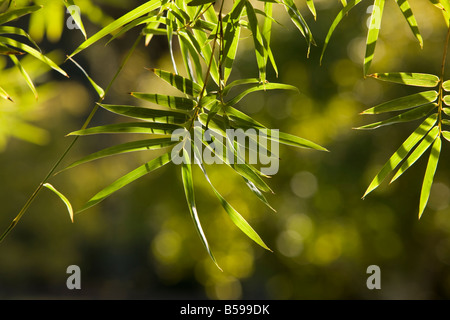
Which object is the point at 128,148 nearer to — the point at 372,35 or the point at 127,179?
the point at 127,179

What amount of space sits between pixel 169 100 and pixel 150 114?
0.03m

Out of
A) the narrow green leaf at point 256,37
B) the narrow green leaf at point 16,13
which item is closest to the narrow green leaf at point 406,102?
the narrow green leaf at point 256,37

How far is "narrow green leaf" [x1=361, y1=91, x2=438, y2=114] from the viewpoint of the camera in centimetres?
66

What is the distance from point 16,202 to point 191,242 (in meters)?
2.81

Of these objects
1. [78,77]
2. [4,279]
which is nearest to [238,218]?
[4,279]

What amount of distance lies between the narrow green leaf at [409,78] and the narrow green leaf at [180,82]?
0.22 meters

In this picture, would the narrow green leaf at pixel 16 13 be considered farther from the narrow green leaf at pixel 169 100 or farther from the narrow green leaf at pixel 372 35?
the narrow green leaf at pixel 372 35

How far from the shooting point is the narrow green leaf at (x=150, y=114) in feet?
2.16

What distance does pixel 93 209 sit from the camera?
21.9 feet

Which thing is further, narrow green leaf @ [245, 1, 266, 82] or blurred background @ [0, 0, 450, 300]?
blurred background @ [0, 0, 450, 300]

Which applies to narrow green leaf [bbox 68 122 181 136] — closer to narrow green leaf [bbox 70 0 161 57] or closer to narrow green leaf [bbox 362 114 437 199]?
narrow green leaf [bbox 70 0 161 57]

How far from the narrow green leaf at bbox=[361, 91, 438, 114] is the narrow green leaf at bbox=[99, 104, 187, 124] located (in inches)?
9.4

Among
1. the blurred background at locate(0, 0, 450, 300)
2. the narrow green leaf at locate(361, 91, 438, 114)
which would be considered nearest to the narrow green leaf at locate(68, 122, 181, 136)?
the narrow green leaf at locate(361, 91, 438, 114)

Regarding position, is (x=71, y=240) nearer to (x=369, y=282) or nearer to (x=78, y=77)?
(x=78, y=77)
